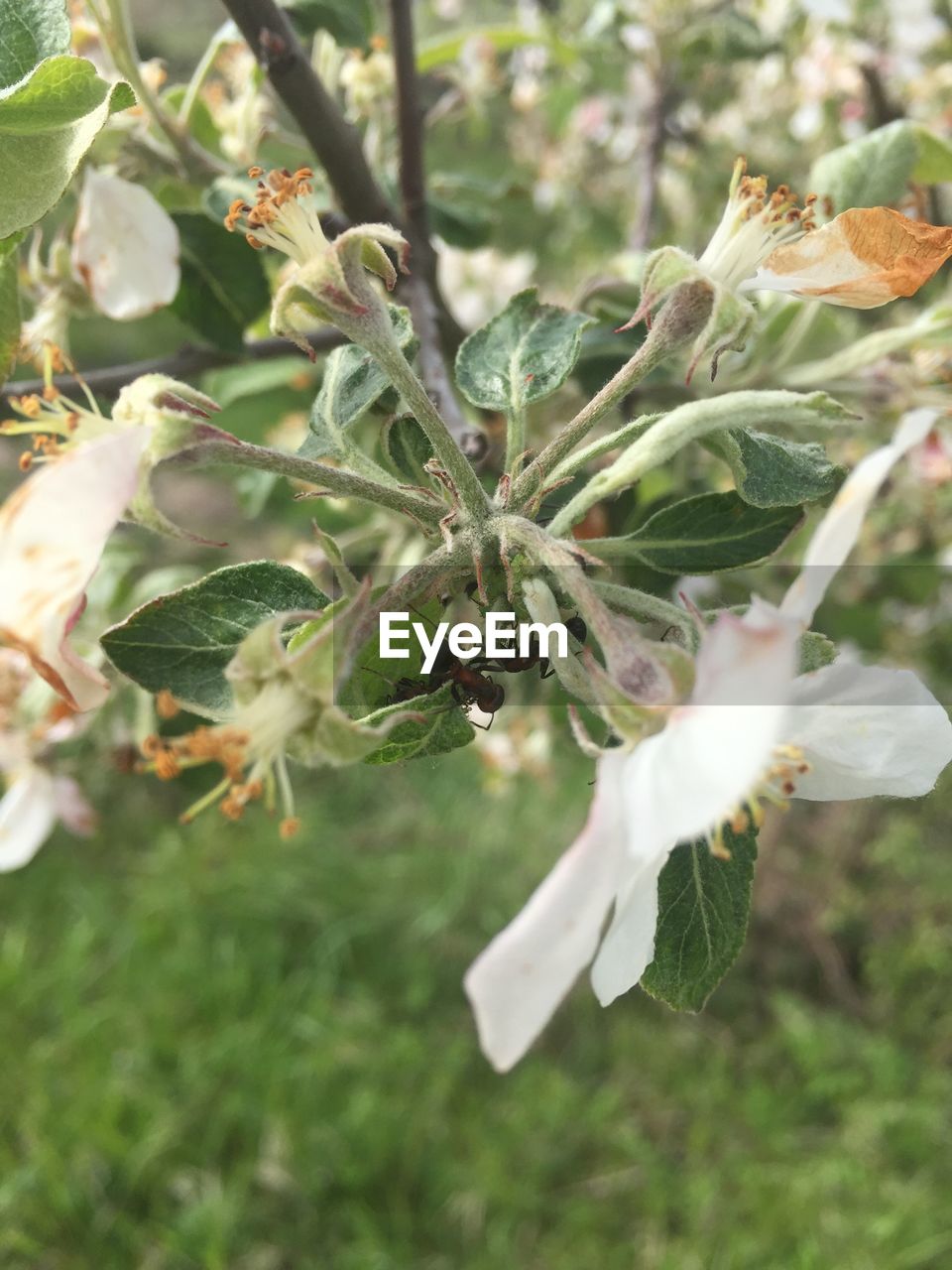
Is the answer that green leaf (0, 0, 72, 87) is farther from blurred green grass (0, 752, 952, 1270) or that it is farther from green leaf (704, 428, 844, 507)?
blurred green grass (0, 752, 952, 1270)

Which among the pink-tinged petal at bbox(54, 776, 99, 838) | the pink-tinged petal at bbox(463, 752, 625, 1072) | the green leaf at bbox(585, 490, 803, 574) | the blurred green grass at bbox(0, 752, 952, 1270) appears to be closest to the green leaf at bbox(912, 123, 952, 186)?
the green leaf at bbox(585, 490, 803, 574)

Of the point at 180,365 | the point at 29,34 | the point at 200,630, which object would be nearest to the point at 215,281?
the point at 180,365

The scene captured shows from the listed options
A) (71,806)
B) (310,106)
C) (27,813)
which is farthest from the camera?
(71,806)

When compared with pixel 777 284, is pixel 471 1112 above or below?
below

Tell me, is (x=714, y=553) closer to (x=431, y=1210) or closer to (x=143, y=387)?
(x=143, y=387)

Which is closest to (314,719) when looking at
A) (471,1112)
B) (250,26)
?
(250,26)

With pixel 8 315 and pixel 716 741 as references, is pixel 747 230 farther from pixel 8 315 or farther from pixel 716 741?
pixel 8 315

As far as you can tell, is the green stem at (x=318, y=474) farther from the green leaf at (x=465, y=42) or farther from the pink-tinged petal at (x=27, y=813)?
the green leaf at (x=465, y=42)

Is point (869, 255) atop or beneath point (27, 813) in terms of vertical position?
atop
